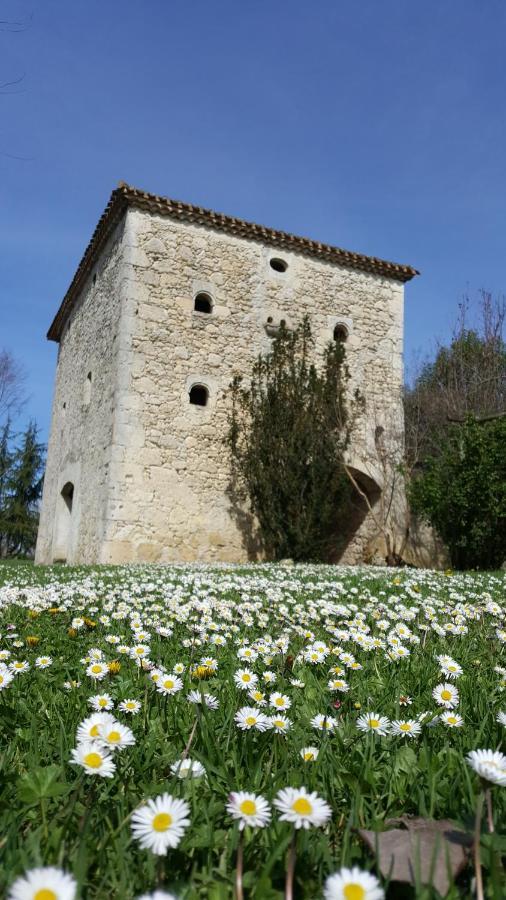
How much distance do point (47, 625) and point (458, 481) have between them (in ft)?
35.0

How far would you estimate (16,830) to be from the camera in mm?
1254

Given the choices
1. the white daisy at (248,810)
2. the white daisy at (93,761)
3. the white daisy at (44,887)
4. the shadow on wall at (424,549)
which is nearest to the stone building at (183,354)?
the shadow on wall at (424,549)

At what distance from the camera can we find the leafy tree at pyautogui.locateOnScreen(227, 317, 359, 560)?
13.7 meters

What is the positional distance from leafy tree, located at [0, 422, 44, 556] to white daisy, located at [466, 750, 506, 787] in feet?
104

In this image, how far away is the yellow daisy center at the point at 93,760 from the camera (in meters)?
1.26

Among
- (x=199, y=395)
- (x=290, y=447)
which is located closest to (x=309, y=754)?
(x=290, y=447)

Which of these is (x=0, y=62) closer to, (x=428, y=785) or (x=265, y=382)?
(x=428, y=785)

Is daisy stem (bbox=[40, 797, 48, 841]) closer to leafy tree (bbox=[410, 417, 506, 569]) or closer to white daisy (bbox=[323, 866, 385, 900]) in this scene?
white daisy (bbox=[323, 866, 385, 900])

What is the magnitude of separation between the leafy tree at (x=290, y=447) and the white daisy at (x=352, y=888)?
41.5 ft

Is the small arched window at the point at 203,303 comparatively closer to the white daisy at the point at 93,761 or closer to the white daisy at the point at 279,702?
the white daisy at the point at 279,702

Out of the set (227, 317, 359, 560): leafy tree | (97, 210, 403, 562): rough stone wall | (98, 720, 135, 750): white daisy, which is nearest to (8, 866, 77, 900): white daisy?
(98, 720, 135, 750): white daisy

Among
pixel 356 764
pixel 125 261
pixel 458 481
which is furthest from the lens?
pixel 125 261

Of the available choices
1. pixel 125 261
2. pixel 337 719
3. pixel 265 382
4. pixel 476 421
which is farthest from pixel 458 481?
pixel 337 719

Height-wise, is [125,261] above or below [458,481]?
above
